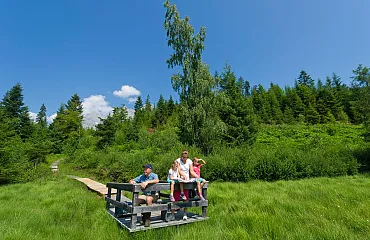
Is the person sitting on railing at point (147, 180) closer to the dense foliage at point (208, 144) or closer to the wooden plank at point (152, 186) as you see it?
the wooden plank at point (152, 186)

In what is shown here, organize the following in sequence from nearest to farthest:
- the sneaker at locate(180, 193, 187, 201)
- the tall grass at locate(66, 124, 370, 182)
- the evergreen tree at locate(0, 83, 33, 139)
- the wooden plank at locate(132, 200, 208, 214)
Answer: the wooden plank at locate(132, 200, 208, 214), the sneaker at locate(180, 193, 187, 201), the tall grass at locate(66, 124, 370, 182), the evergreen tree at locate(0, 83, 33, 139)

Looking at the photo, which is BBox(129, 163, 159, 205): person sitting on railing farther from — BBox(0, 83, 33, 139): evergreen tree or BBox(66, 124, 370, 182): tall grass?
BBox(0, 83, 33, 139): evergreen tree

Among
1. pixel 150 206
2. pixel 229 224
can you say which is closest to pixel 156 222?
pixel 150 206

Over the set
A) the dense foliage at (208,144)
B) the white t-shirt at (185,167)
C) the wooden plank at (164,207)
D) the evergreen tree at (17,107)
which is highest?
the evergreen tree at (17,107)

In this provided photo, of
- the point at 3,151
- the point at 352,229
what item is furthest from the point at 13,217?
the point at 3,151

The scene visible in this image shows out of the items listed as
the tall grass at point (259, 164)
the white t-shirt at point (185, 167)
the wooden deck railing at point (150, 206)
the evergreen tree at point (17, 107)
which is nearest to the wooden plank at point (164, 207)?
the wooden deck railing at point (150, 206)

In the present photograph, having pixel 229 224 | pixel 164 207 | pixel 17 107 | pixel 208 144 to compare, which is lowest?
pixel 229 224

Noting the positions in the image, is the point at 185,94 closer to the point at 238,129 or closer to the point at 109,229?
the point at 238,129

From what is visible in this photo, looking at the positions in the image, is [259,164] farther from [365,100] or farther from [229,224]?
[365,100]

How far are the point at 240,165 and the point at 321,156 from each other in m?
6.25

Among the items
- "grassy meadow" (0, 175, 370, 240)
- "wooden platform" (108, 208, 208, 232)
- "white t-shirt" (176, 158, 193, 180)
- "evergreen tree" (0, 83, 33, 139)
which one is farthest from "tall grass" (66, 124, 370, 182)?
"evergreen tree" (0, 83, 33, 139)

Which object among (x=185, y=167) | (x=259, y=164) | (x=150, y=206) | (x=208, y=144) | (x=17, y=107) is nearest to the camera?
(x=150, y=206)

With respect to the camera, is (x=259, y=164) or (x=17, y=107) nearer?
(x=259, y=164)

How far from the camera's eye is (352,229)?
401 cm
